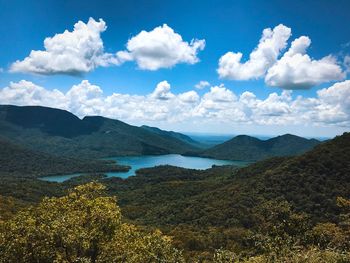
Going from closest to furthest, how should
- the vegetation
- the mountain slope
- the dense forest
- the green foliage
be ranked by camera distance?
the green foliage < the vegetation < the dense forest < the mountain slope

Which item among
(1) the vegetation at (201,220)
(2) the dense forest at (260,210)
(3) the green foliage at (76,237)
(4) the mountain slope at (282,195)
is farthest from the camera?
(4) the mountain slope at (282,195)

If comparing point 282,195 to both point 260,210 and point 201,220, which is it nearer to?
point 260,210

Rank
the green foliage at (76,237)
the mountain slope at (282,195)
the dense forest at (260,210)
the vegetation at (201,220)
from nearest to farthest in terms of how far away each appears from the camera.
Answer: the green foliage at (76,237) → the vegetation at (201,220) → the dense forest at (260,210) → the mountain slope at (282,195)

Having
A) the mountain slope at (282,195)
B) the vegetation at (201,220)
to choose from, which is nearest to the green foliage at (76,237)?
the vegetation at (201,220)

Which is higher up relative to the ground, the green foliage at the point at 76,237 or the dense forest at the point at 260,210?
the green foliage at the point at 76,237

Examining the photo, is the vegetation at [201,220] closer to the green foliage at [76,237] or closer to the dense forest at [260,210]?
the green foliage at [76,237]

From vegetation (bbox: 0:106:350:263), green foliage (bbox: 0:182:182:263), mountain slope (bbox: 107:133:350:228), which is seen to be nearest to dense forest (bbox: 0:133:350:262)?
mountain slope (bbox: 107:133:350:228)

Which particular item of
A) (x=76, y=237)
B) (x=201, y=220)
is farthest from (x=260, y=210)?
(x=76, y=237)

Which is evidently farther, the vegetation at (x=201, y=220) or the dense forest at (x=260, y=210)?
the dense forest at (x=260, y=210)

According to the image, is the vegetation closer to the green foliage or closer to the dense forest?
the green foliage
